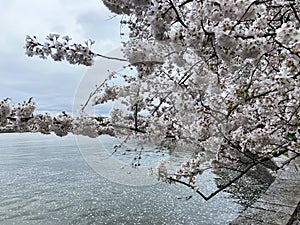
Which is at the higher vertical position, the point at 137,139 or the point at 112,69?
the point at 112,69

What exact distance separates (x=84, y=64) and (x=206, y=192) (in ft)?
13.7

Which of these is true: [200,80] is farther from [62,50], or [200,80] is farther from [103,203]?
[103,203]

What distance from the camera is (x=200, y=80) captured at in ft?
7.38

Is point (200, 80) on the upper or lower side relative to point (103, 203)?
upper

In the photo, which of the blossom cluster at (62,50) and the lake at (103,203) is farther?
the lake at (103,203)

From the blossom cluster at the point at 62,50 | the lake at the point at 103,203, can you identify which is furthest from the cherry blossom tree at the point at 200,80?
the lake at the point at 103,203

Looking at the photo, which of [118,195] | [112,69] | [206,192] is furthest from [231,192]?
[112,69]

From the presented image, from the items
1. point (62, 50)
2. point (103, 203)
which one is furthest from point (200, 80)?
point (103, 203)

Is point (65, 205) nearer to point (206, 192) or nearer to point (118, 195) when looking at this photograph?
point (118, 195)

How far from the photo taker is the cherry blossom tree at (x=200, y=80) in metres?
1.20

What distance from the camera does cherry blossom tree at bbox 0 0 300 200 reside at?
3.93 feet

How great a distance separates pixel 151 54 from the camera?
1.85 metres

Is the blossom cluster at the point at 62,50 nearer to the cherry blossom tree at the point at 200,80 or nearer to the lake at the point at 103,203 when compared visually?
the cherry blossom tree at the point at 200,80

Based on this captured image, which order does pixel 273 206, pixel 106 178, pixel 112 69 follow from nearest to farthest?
pixel 112 69
pixel 273 206
pixel 106 178
